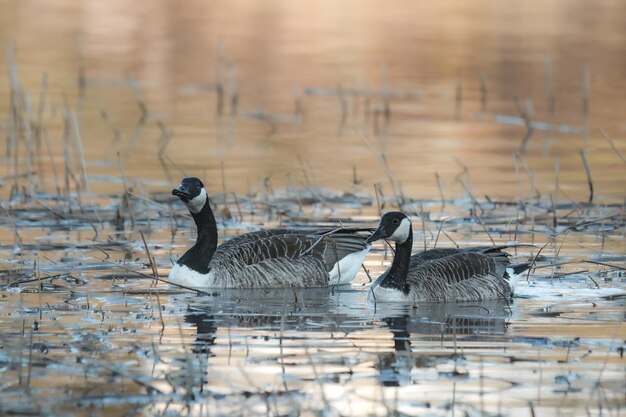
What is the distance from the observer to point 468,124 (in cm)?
2500

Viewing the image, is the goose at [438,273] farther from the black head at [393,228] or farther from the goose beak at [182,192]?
the goose beak at [182,192]

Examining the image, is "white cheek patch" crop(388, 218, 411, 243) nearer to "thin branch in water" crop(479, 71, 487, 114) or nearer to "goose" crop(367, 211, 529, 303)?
"goose" crop(367, 211, 529, 303)

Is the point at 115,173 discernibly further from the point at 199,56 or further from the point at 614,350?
the point at 199,56

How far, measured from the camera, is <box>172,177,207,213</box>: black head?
42.7 ft

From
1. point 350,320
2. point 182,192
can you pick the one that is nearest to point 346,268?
point 182,192

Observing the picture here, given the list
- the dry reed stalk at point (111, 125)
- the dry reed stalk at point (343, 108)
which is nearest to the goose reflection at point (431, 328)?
the dry reed stalk at point (111, 125)

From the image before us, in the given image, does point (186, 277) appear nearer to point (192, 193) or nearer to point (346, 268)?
point (192, 193)

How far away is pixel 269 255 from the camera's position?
1358 cm

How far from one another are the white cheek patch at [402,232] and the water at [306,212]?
63cm

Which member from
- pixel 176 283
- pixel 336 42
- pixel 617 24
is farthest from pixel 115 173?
pixel 617 24

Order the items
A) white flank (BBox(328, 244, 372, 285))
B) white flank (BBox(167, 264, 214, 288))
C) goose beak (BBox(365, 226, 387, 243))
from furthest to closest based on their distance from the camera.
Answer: white flank (BBox(328, 244, 372, 285)), white flank (BBox(167, 264, 214, 288)), goose beak (BBox(365, 226, 387, 243))

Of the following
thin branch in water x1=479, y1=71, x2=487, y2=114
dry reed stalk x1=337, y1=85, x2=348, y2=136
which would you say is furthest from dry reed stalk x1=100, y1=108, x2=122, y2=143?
thin branch in water x1=479, y1=71, x2=487, y2=114

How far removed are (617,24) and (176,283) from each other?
115 ft

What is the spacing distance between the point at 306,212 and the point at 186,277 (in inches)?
152
